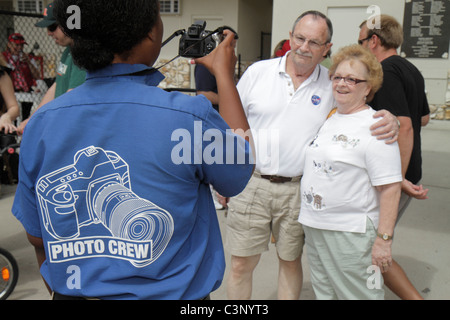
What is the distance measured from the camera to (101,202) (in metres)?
1.19

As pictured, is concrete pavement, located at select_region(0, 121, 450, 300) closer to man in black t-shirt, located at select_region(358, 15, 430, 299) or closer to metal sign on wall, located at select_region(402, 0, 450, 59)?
man in black t-shirt, located at select_region(358, 15, 430, 299)

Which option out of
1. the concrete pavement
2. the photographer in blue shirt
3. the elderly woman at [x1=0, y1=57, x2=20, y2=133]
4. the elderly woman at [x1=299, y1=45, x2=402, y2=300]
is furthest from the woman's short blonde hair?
the elderly woman at [x1=0, y1=57, x2=20, y2=133]

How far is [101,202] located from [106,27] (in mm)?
446

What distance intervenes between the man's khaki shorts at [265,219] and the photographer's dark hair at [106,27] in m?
1.71

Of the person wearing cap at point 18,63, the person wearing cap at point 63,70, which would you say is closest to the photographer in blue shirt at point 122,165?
the person wearing cap at point 63,70

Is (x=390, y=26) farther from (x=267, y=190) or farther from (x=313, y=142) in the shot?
(x=267, y=190)

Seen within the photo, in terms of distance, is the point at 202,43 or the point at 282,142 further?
the point at 282,142

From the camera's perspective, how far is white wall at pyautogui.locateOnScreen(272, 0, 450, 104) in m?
10.5

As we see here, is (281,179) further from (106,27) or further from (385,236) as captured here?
(106,27)

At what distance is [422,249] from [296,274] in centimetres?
196

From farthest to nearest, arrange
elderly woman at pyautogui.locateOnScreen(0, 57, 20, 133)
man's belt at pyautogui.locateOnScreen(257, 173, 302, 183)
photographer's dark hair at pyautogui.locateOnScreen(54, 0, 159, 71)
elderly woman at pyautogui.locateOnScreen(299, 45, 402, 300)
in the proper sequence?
elderly woman at pyautogui.locateOnScreen(0, 57, 20, 133) < man's belt at pyautogui.locateOnScreen(257, 173, 302, 183) < elderly woman at pyautogui.locateOnScreen(299, 45, 402, 300) < photographer's dark hair at pyautogui.locateOnScreen(54, 0, 159, 71)

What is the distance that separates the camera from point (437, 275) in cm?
374

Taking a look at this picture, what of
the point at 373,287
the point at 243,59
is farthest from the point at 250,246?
the point at 243,59

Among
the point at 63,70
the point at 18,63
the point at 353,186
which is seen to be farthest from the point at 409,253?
the point at 18,63
